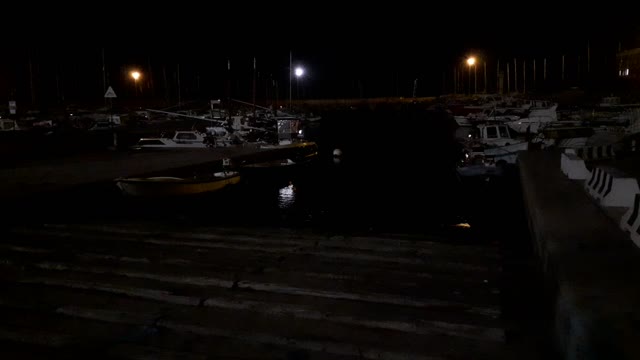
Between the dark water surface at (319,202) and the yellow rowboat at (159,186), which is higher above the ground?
the yellow rowboat at (159,186)

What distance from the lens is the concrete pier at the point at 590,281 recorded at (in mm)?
3086

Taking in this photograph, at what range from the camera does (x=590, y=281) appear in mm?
4102

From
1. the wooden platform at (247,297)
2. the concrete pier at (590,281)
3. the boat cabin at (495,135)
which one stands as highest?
the boat cabin at (495,135)

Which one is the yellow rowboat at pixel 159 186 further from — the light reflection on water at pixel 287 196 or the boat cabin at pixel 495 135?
the boat cabin at pixel 495 135

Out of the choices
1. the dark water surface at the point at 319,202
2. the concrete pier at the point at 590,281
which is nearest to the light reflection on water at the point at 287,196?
the dark water surface at the point at 319,202

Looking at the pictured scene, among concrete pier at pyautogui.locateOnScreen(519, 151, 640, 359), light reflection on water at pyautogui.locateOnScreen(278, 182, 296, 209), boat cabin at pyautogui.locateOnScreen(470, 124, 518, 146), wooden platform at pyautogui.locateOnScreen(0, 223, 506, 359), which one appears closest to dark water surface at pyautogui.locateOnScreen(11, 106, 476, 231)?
light reflection on water at pyautogui.locateOnScreen(278, 182, 296, 209)

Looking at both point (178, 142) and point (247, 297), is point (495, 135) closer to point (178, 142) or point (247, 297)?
point (178, 142)

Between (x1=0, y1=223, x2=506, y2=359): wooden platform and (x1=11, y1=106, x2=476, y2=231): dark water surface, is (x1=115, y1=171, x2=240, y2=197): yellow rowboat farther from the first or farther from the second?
(x1=0, y1=223, x2=506, y2=359): wooden platform

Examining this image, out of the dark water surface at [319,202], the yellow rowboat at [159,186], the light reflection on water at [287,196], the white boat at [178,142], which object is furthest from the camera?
the white boat at [178,142]

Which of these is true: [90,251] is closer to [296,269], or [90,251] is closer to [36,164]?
[296,269]

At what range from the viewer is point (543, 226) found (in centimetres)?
661

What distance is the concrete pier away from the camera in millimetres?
3086

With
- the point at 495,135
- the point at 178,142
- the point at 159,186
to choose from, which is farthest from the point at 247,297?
the point at 495,135

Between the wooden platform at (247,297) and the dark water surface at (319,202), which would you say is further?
the dark water surface at (319,202)
